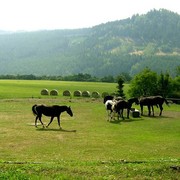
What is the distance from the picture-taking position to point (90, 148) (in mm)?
20359

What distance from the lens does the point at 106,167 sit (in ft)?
49.0

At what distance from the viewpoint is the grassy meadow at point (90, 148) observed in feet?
47.1

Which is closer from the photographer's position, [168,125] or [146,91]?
[168,125]

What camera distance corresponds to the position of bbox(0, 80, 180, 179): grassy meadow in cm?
1434

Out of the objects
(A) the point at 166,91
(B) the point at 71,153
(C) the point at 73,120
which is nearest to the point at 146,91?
(A) the point at 166,91

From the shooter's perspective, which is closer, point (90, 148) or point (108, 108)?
point (90, 148)

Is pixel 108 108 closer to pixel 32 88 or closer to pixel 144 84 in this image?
pixel 144 84

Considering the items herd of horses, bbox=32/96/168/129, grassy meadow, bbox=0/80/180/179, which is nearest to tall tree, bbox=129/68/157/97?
herd of horses, bbox=32/96/168/129

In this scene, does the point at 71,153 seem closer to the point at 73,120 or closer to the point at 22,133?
the point at 22,133

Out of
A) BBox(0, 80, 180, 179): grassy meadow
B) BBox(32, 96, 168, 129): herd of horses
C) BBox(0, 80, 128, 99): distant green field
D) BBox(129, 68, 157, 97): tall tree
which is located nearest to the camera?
BBox(0, 80, 180, 179): grassy meadow

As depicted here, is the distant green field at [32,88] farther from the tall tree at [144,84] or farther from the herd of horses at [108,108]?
the herd of horses at [108,108]

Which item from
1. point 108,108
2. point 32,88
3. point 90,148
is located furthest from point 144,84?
point 90,148

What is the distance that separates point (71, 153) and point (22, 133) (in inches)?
284

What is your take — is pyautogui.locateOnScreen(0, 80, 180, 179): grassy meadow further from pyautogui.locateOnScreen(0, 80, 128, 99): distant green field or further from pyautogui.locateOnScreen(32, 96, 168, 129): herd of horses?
pyautogui.locateOnScreen(0, 80, 128, 99): distant green field
